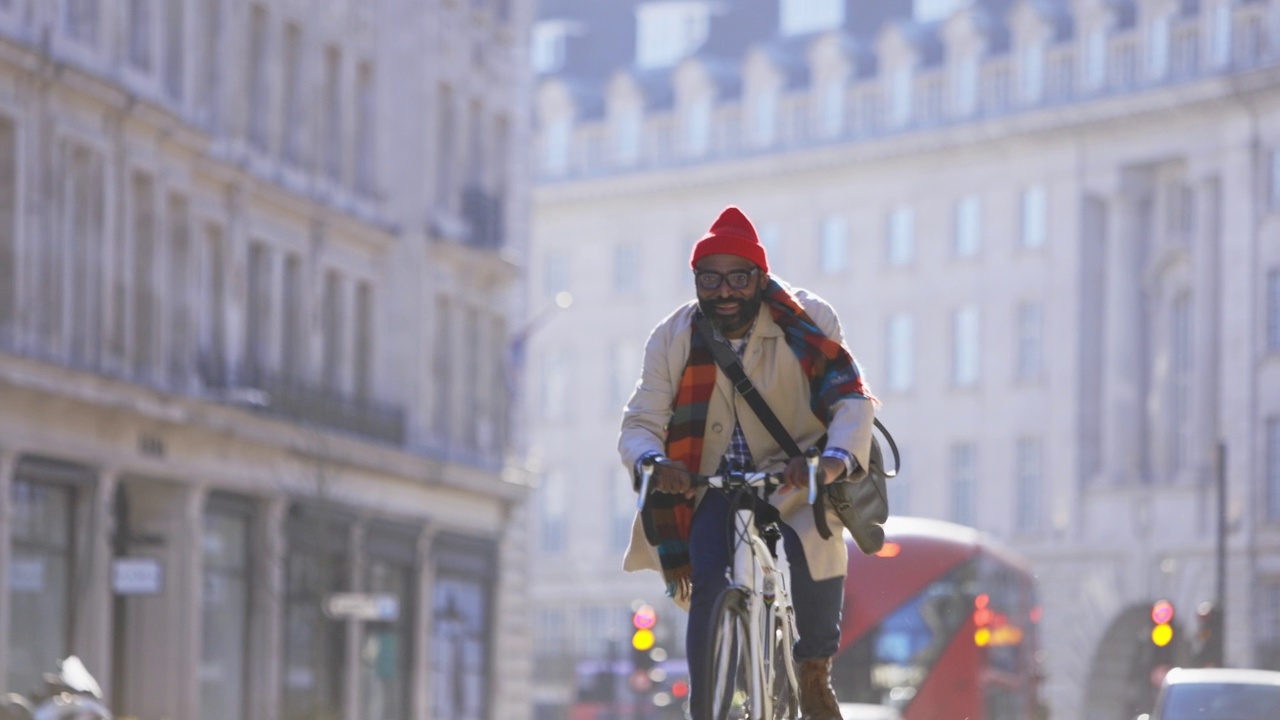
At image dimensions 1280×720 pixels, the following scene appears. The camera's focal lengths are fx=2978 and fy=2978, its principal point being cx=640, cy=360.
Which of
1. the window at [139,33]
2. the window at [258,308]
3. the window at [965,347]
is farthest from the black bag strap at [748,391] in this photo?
the window at [965,347]

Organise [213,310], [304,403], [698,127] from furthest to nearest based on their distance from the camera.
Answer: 1. [698,127]
2. [304,403]
3. [213,310]

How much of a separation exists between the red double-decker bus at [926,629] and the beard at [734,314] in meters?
21.7

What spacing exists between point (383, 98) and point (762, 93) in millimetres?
44920

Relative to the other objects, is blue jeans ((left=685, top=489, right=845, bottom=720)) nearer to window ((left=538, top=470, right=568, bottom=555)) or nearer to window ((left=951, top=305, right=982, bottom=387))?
window ((left=951, top=305, right=982, bottom=387))

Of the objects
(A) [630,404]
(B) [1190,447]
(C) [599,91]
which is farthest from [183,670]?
(C) [599,91]

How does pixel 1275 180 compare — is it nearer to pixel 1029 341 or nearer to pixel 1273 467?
pixel 1273 467

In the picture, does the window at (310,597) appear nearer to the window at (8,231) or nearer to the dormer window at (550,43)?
the window at (8,231)

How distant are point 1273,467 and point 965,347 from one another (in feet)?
44.4

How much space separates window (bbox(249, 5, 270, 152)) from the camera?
45.2 metres

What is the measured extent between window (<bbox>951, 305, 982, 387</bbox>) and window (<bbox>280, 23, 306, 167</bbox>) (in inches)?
1754

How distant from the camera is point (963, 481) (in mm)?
88875

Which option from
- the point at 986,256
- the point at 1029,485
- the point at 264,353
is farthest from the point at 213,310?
the point at 986,256

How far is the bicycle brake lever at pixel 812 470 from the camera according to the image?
9391mm

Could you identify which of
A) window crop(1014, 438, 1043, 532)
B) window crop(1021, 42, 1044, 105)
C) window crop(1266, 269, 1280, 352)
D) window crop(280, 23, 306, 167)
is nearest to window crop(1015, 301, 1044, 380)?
window crop(1014, 438, 1043, 532)
